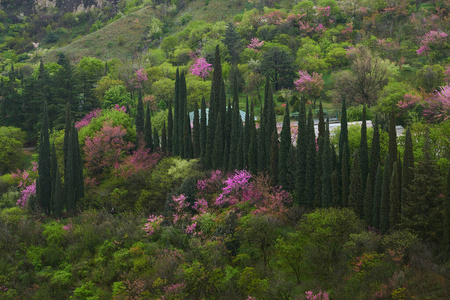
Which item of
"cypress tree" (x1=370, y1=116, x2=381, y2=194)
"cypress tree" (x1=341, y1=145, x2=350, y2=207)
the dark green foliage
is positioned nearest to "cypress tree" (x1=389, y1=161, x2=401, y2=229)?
"cypress tree" (x1=370, y1=116, x2=381, y2=194)

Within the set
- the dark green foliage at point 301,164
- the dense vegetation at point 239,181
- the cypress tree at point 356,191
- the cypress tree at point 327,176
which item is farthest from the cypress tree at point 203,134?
the cypress tree at point 356,191

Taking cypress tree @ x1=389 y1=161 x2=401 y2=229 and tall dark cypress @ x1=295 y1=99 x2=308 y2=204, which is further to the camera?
tall dark cypress @ x1=295 y1=99 x2=308 y2=204

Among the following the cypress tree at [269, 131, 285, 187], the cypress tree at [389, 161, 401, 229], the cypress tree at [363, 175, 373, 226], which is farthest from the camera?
the cypress tree at [269, 131, 285, 187]

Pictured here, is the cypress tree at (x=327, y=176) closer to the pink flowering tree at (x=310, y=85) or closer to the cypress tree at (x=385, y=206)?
the cypress tree at (x=385, y=206)

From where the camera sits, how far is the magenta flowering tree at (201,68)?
8850 centimetres

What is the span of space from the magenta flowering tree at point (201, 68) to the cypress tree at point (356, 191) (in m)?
53.8

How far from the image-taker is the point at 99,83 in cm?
8238

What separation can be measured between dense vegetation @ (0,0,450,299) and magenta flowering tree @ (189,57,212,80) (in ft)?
1.26

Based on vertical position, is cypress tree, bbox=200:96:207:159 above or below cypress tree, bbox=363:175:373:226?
above

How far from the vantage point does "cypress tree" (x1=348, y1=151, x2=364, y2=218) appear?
3859cm

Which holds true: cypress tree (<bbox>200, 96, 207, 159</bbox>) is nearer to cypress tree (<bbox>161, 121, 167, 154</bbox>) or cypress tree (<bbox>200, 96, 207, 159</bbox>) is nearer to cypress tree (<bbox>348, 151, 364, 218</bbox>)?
cypress tree (<bbox>161, 121, 167, 154</bbox>)

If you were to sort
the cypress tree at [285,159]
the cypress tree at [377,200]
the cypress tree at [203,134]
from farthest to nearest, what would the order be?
1. the cypress tree at [203,134]
2. the cypress tree at [285,159]
3. the cypress tree at [377,200]

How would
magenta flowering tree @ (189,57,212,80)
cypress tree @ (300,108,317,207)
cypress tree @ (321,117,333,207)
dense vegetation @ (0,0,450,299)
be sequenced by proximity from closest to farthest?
dense vegetation @ (0,0,450,299)
cypress tree @ (321,117,333,207)
cypress tree @ (300,108,317,207)
magenta flowering tree @ (189,57,212,80)

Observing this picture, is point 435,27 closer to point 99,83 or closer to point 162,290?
point 99,83
